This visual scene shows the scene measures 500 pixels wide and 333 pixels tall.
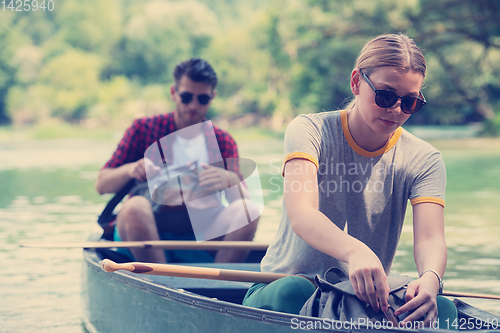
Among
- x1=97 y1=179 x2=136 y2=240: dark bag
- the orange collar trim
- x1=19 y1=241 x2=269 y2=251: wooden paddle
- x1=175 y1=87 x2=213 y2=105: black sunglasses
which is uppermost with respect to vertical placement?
x1=175 y1=87 x2=213 y2=105: black sunglasses

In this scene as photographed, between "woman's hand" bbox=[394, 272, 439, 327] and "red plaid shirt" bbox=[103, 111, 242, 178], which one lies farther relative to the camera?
"red plaid shirt" bbox=[103, 111, 242, 178]

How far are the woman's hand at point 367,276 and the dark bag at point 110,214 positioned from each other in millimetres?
1660

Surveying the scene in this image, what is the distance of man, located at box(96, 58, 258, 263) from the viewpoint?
9.23 ft

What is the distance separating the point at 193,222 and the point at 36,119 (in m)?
34.0

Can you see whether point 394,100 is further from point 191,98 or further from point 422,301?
point 191,98

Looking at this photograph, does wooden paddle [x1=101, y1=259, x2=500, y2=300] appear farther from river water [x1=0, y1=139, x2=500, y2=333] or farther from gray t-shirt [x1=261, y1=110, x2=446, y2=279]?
river water [x1=0, y1=139, x2=500, y2=333]

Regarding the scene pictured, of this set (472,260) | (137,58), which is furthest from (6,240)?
(137,58)

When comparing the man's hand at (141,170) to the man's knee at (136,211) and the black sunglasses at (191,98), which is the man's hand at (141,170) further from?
the black sunglasses at (191,98)

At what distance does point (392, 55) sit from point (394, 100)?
0.39 ft

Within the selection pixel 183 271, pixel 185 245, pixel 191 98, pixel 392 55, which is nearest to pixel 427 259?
pixel 392 55

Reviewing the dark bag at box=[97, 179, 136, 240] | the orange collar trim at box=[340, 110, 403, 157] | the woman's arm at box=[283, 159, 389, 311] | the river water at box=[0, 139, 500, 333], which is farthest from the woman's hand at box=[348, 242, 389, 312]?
the river water at box=[0, 139, 500, 333]

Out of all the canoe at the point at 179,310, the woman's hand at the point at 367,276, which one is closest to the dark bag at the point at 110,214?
the canoe at the point at 179,310

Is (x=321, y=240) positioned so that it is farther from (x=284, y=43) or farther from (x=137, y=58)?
(x=137, y=58)

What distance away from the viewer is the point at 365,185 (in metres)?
1.73
